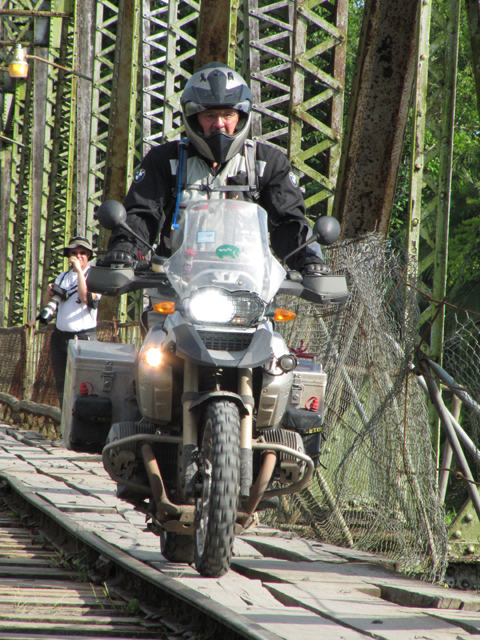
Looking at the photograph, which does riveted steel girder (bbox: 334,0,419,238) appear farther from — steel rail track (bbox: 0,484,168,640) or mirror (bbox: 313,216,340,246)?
steel rail track (bbox: 0,484,168,640)

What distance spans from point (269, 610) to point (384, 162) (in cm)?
406

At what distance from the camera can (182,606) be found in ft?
12.5

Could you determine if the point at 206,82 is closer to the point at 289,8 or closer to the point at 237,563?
the point at 237,563

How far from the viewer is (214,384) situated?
380 cm

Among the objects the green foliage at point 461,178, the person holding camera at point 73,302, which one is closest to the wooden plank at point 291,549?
the person holding camera at point 73,302

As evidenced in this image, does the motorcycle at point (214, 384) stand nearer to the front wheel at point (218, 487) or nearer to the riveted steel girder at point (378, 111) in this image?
the front wheel at point (218, 487)

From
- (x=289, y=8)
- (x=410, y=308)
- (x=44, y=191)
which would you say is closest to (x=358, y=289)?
(x=410, y=308)

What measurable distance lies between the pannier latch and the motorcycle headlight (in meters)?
0.96

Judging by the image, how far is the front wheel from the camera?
3.52 meters

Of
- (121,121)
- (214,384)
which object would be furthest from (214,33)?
(214,384)

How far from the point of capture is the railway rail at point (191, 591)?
3.50 metres

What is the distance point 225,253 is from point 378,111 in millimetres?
3428

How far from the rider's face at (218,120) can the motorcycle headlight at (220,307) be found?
100 centimetres

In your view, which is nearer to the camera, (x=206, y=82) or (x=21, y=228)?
(x=206, y=82)
